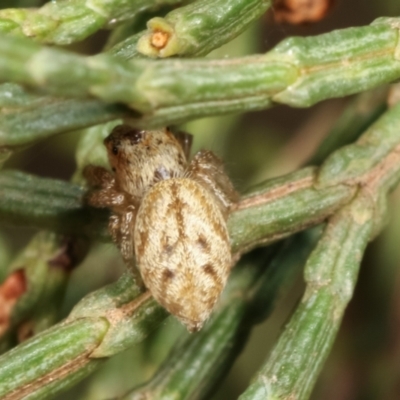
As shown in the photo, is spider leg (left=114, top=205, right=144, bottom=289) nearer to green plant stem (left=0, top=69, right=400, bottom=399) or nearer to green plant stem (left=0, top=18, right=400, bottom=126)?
green plant stem (left=0, top=69, right=400, bottom=399)

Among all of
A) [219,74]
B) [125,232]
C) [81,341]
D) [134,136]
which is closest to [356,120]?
[134,136]

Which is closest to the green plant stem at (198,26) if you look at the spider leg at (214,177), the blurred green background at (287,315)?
the spider leg at (214,177)

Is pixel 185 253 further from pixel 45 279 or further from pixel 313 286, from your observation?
pixel 45 279

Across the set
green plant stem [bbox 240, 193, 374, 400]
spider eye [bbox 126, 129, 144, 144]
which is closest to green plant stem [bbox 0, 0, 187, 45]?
spider eye [bbox 126, 129, 144, 144]

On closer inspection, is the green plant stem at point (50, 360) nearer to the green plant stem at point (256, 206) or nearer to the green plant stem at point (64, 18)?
the green plant stem at point (256, 206)

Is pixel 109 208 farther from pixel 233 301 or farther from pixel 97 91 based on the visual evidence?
pixel 97 91

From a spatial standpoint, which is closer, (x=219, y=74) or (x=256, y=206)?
(x=219, y=74)
